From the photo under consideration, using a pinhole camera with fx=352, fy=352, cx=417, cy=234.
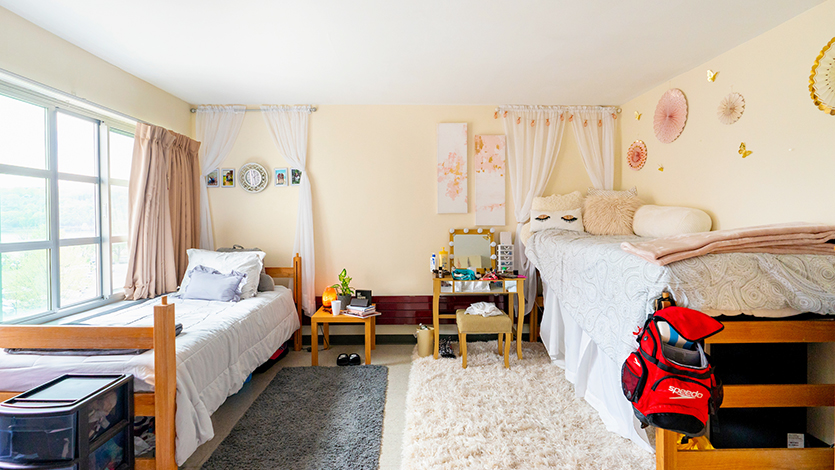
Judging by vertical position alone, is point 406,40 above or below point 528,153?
above

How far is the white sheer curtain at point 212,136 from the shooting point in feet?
12.4

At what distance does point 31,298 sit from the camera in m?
2.36

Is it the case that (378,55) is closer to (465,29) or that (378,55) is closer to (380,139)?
(465,29)

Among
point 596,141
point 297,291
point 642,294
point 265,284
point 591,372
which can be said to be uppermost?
point 596,141

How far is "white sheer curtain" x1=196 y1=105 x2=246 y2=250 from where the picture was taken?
3766 mm

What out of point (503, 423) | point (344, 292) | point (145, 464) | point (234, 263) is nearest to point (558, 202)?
point (503, 423)

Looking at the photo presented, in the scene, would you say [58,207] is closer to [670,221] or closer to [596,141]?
[670,221]

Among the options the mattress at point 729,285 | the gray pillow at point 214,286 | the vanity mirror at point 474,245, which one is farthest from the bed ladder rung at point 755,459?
the gray pillow at point 214,286

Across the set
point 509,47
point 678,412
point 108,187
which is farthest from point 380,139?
point 678,412

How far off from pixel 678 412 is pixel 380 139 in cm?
330

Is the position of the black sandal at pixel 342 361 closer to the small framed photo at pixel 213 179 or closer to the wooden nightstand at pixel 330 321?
the wooden nightstand at pixel 330 321

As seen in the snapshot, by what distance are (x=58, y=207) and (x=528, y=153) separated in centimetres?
402

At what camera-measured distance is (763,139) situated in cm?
231

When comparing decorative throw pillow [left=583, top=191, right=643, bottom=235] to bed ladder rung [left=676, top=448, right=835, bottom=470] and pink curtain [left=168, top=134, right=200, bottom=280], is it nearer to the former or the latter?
bed ladder rung [left=676, top=448, right=835, bottom=470]
